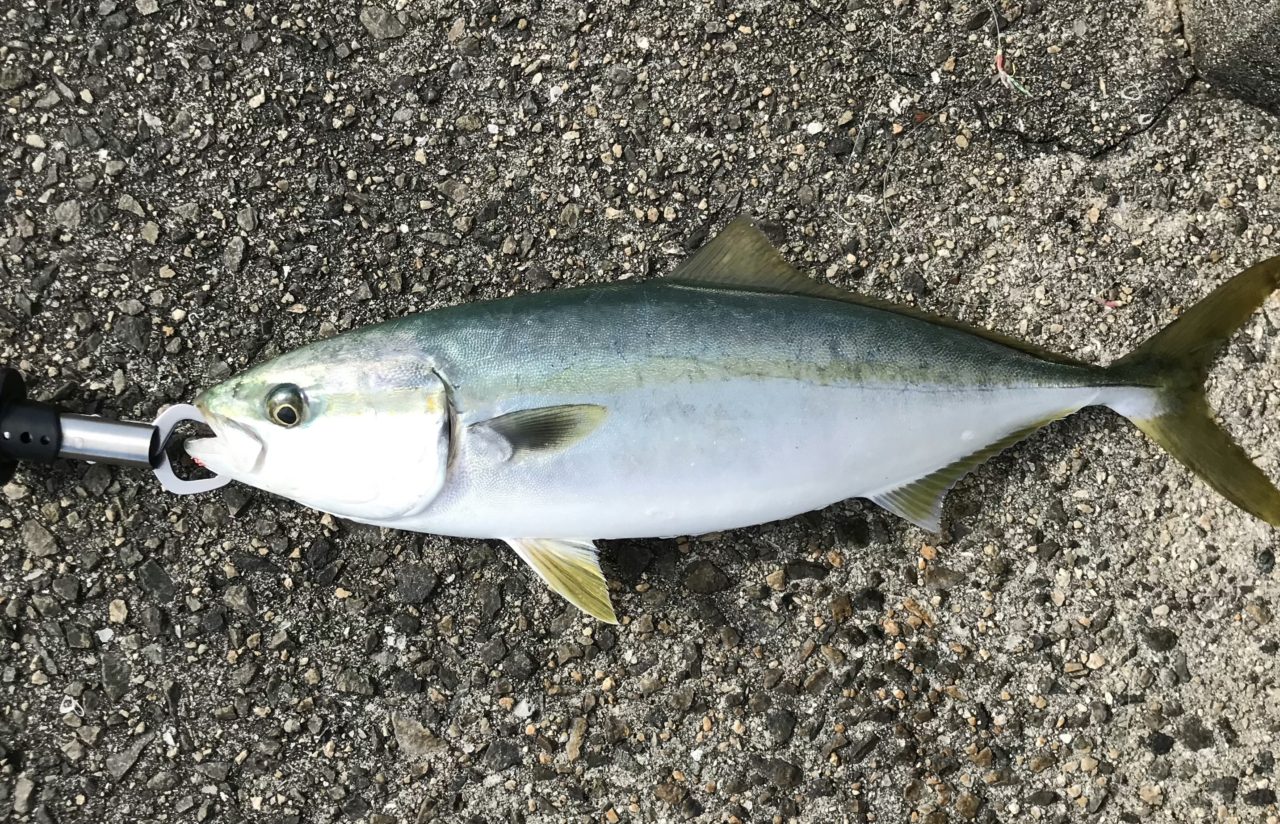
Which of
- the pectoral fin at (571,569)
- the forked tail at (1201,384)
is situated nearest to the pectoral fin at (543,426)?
the pectoral fin at (571,569)

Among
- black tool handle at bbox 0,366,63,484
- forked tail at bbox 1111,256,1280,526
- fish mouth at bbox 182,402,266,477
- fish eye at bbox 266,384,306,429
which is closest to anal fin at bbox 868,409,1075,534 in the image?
forked tail at bbox 1111,256,1280,526

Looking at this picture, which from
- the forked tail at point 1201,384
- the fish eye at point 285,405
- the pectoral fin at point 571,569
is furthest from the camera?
the forked tail at point 1201,384

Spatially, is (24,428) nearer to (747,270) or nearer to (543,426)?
(543,426)

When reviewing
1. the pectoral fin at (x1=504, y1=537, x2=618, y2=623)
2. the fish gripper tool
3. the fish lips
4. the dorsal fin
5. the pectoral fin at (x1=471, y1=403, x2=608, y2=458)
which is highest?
the dorsal fin

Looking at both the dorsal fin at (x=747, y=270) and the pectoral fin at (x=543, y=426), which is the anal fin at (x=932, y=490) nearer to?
the dorsal fin at (x=747, y=270)

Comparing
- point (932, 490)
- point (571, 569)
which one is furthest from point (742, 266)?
point (571, 569)

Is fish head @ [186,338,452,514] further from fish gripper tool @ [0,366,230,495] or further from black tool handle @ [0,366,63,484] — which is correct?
black tool handle @ [0,366,63,484]
